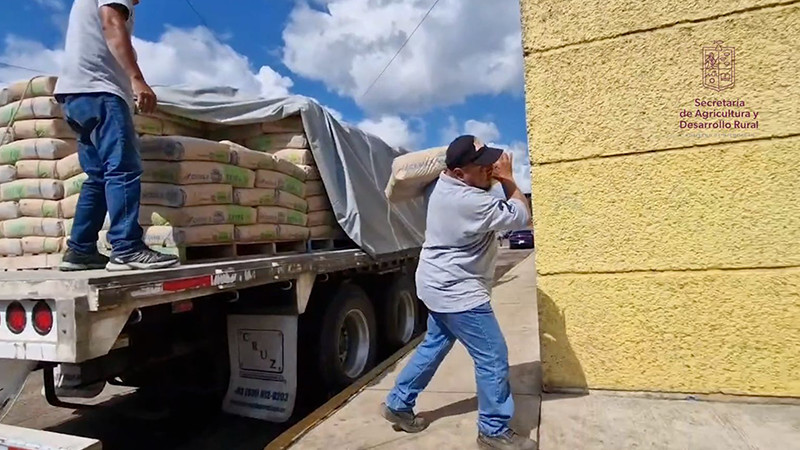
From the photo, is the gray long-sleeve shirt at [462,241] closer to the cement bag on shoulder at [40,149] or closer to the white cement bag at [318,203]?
the white cement bag at [318,203]

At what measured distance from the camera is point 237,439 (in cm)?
406

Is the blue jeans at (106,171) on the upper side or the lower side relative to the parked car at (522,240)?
upper

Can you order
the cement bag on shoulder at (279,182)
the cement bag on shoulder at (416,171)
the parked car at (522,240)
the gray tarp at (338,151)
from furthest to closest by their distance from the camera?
the parked car at (522,240) < the gray tarp at (338,151) < the cement bag on shoulder at (279,182) < the cement bag on shoulder at (416,171)

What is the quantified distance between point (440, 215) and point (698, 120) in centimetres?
162

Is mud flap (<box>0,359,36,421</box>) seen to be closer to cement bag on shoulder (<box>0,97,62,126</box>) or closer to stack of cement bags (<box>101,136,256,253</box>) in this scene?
stack of cement bags (<box>101,136,256,253</box>)

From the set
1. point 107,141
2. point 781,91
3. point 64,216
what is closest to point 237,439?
point 64,216

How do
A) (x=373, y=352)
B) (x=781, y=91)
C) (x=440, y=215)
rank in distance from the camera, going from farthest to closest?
(x=373, y=352) → (x=781, y=91) → (x=440, y=215)

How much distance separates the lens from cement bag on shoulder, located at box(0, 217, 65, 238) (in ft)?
11.5

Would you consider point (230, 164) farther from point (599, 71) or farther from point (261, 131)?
point (599, 71)

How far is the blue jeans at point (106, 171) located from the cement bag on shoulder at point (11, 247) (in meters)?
0.88

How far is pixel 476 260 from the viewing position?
111 inches

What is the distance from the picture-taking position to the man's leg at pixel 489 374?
270 cm

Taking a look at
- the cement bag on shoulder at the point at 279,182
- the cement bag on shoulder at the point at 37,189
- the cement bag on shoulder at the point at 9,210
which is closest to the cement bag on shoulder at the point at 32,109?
the cement bag on shoulder at the point at 37,189

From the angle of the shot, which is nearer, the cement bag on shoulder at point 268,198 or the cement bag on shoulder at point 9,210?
the cement bag on shoulder at point 9,210
